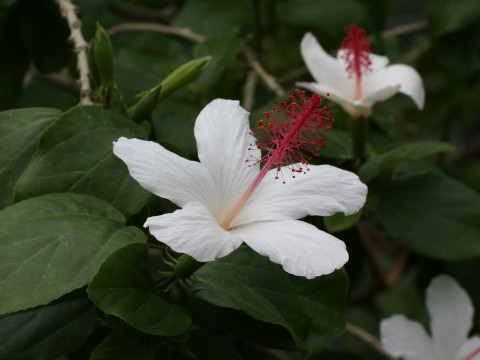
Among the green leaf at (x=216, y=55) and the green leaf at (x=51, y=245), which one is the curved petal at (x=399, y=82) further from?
the green leaf at (x=51, y=245)

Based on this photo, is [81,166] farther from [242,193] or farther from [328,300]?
[328,300]

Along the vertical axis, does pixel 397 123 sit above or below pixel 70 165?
below

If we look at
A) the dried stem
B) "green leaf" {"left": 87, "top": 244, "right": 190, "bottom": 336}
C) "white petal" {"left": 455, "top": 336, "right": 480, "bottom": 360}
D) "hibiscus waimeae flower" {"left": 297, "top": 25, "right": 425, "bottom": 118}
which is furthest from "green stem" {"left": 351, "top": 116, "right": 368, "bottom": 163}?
"green leaf" {"left": 87, "top": 244, "right": 190, "bottom": 336}

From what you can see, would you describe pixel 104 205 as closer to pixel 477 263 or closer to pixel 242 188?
pixel 242 188

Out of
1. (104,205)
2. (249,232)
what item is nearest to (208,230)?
(249,232)

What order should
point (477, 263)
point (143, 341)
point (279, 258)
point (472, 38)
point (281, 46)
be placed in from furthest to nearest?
point (281, 46)
point (472, 38)
point (477, 263)
point (143, 341)
point (279, 258)

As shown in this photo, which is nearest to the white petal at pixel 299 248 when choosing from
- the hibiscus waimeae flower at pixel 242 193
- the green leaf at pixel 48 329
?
the hibiscus waimeae flower at pixel 242 193
